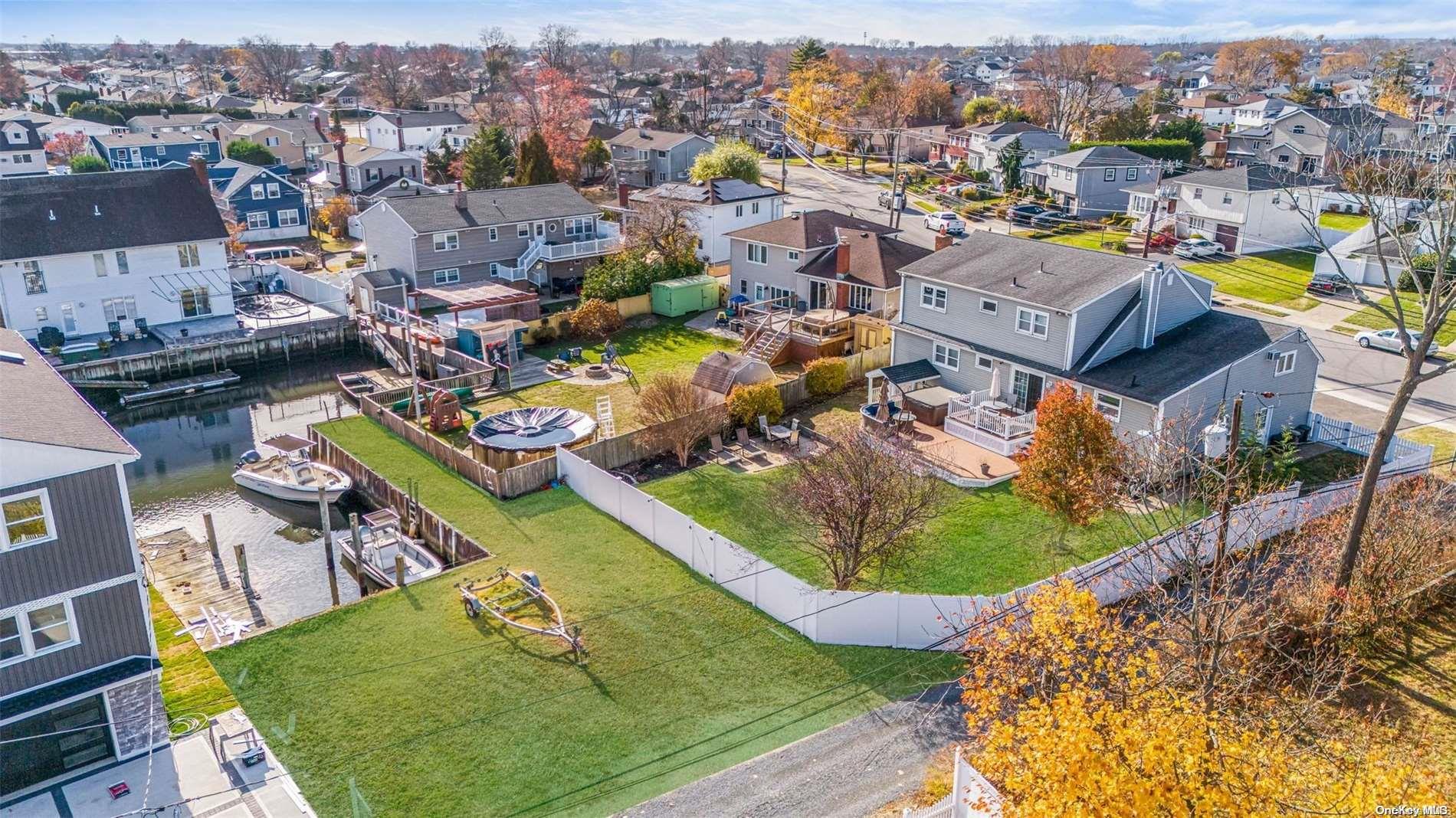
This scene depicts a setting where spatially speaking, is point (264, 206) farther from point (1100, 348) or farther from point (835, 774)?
point (835, 774)

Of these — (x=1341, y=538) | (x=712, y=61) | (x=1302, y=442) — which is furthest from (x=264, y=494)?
(x=712, y=61)

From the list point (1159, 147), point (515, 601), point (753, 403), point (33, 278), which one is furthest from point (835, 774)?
point (1159, 147)

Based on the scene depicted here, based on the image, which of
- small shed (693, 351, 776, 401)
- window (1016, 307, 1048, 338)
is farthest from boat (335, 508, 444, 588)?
window (1016, 307, 1048, 338)

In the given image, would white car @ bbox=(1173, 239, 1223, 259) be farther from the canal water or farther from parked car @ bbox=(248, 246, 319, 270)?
parked car @ bbox=(248, 246, 319, 270)

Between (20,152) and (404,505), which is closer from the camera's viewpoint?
(404,505)

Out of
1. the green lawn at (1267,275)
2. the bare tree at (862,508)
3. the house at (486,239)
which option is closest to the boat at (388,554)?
the bare tree at (862,508)

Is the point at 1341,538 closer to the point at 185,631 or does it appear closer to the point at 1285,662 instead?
the point at 1285,662
